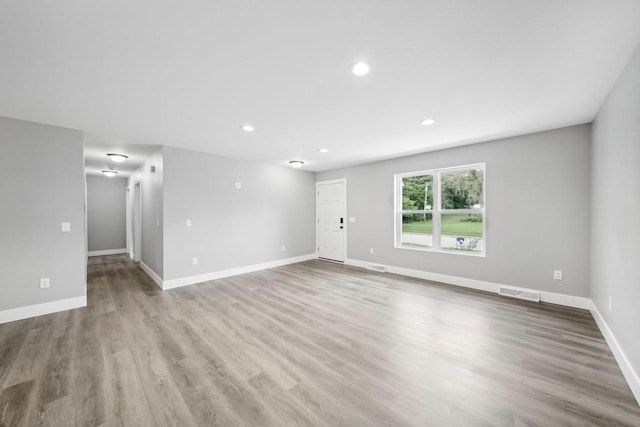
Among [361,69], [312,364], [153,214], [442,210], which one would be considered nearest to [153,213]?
[153,214]

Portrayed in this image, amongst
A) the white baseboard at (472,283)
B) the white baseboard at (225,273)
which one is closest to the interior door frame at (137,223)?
the white baseboard at (225,273)

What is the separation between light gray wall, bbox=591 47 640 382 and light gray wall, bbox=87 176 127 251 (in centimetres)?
1034

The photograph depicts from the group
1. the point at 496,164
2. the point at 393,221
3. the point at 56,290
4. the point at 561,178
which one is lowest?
the point at 56,290

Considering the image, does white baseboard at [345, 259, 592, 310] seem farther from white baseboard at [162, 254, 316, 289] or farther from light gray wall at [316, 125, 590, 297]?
white baseboard at [162, 254, 316, 289]

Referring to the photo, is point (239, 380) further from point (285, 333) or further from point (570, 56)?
point (570, 56)

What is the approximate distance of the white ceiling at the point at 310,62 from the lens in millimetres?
1424

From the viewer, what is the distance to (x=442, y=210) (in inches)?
179

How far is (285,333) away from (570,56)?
138 inches

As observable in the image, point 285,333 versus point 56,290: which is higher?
point 56,290

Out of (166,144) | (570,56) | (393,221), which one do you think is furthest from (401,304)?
(166,144)

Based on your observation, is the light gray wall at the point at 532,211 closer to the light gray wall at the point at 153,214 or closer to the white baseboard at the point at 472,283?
the white baseboard at the point at 472,283

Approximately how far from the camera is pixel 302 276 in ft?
16.4

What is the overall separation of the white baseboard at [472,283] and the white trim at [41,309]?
4933 mm

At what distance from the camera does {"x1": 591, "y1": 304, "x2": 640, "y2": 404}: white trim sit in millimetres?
1744
